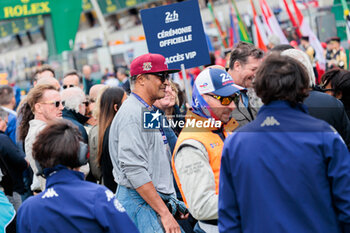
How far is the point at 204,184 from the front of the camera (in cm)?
334

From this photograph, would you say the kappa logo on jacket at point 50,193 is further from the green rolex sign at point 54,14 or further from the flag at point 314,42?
the green rolex sign at point 54,14

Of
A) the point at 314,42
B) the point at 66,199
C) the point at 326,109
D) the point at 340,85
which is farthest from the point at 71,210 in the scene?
the point at 314,42

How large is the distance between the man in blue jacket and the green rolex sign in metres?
13.9

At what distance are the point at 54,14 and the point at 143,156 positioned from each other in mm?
12880

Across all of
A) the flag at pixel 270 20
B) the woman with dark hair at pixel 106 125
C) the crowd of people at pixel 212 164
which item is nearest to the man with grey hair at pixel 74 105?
the woman with dark hair at pixel 106 125

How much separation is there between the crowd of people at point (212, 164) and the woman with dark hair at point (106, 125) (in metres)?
0.09

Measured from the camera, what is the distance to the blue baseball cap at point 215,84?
12.2 ft

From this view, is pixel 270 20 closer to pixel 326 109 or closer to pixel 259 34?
pixel 259 34

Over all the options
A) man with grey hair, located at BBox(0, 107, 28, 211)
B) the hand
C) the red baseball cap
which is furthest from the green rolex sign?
the hand

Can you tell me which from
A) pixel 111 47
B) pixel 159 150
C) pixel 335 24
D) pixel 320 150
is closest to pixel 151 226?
pixel 159 150

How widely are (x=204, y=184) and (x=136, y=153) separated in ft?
2.67

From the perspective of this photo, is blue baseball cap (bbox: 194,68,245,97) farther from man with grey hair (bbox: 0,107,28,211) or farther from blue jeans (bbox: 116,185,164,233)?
man with grey hair (bbox: 0,107,28,211)

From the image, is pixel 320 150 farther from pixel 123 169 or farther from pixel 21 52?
pixel 21 52

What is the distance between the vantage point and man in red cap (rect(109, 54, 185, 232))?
3988 mm
